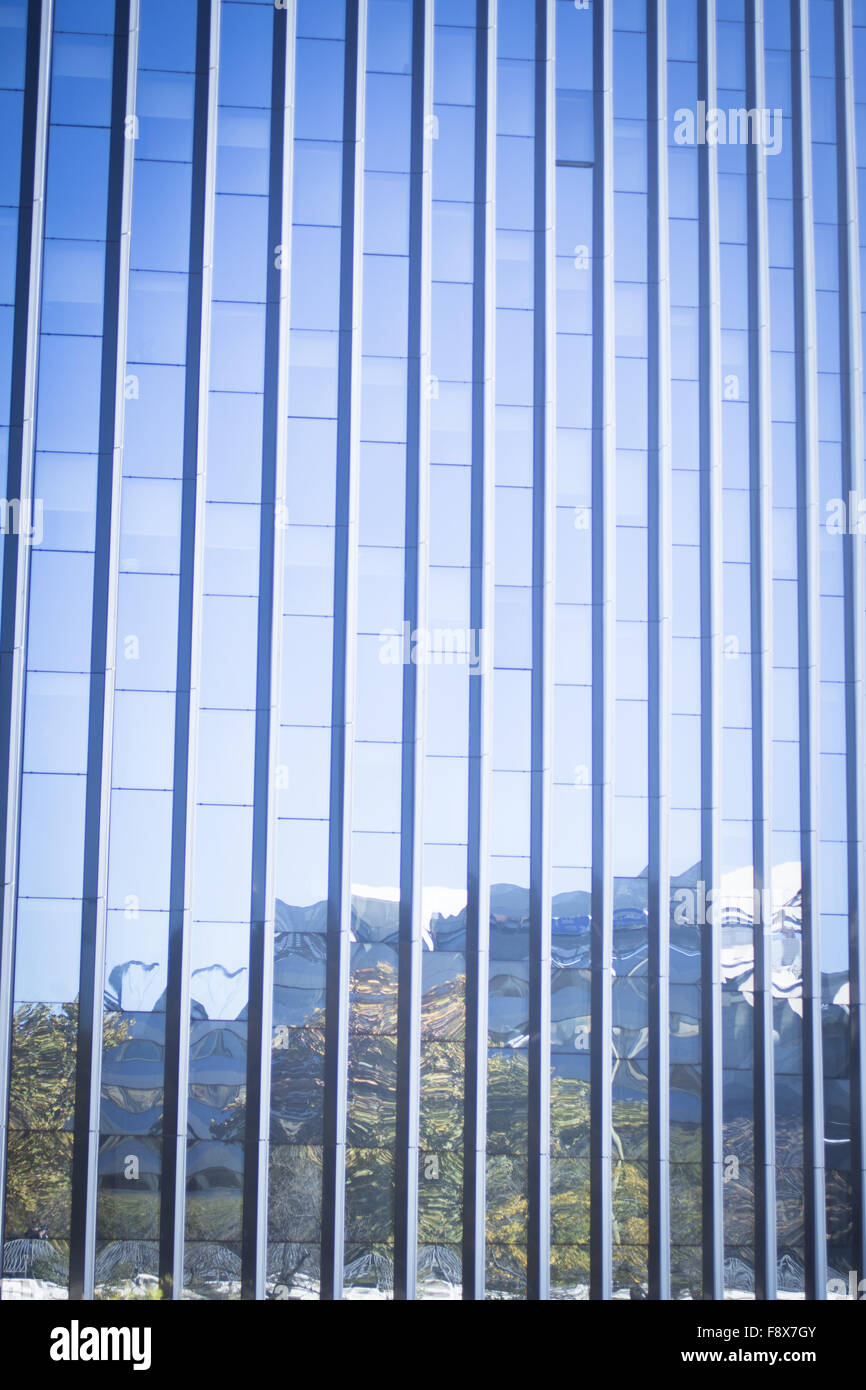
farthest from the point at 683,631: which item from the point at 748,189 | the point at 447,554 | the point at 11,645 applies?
the point at 11,645

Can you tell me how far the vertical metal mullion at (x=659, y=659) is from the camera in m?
7.51

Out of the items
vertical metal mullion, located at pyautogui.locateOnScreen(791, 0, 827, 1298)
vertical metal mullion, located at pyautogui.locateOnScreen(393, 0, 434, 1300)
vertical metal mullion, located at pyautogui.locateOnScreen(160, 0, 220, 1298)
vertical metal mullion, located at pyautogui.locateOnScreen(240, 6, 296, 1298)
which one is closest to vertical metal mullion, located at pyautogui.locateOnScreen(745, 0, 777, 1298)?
vertical metal mullion, located at pyautogui.locateOnScreen(791, 0, 827, 1298)

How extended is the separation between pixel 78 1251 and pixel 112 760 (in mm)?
2989

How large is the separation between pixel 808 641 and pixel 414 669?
2668mm

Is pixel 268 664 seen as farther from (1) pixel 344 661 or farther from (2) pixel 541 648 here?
(2) pixel 541 648

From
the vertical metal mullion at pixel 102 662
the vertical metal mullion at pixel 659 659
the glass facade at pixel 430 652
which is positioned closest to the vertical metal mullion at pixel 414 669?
the glass facade at pixel 430 652

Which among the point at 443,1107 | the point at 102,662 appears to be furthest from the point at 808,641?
the point at 102,662

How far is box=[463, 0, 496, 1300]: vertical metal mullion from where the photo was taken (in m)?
7.37

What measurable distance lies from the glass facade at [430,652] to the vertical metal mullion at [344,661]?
0.03 meters

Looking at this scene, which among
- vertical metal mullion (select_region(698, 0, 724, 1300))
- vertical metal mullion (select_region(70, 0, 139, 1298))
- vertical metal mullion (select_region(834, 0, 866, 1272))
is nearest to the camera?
vertical metal mullion (select_region(70, 0, 139, 1298))

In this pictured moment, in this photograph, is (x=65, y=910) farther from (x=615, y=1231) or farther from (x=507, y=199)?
(x=507, y=199)

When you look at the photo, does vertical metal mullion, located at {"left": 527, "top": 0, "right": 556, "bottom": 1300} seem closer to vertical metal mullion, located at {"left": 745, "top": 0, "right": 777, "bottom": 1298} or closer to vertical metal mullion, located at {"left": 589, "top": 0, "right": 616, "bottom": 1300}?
vertical metal mullion, located at {"left": 589, "top": 0, "right": 616, "bottom": 1300}

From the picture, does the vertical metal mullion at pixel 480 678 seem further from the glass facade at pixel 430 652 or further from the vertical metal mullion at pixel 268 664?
the vertical metal mullion at pixel 268 664

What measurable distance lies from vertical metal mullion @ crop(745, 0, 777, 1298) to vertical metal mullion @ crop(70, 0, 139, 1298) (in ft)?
13.8
